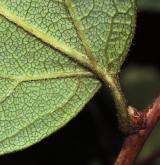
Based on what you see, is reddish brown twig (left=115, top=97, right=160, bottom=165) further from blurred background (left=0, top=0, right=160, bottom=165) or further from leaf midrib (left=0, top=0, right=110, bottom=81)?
blurred background (left=0, top=0, right=160, bottom=165)

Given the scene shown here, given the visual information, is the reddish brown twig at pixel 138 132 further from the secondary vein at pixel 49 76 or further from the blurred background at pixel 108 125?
the blurred background at pixel 108 125

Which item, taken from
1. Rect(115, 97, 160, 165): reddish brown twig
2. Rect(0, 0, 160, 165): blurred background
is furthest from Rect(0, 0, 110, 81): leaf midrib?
Rect(0, 0, 160, 165): blurred background

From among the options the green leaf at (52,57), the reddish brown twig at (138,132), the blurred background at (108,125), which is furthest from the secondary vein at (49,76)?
the blurred background at (108,125)

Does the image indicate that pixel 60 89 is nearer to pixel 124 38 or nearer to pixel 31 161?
pixel 124 38

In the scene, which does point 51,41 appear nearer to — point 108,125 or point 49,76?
point 49,76

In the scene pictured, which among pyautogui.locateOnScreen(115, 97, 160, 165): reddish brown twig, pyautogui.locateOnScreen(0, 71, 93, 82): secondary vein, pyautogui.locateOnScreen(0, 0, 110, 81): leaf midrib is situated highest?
pyautogui.locateOnScreen(0, 0, 110, 81): leaf midrib

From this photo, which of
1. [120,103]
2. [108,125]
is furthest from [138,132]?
[108,125]
